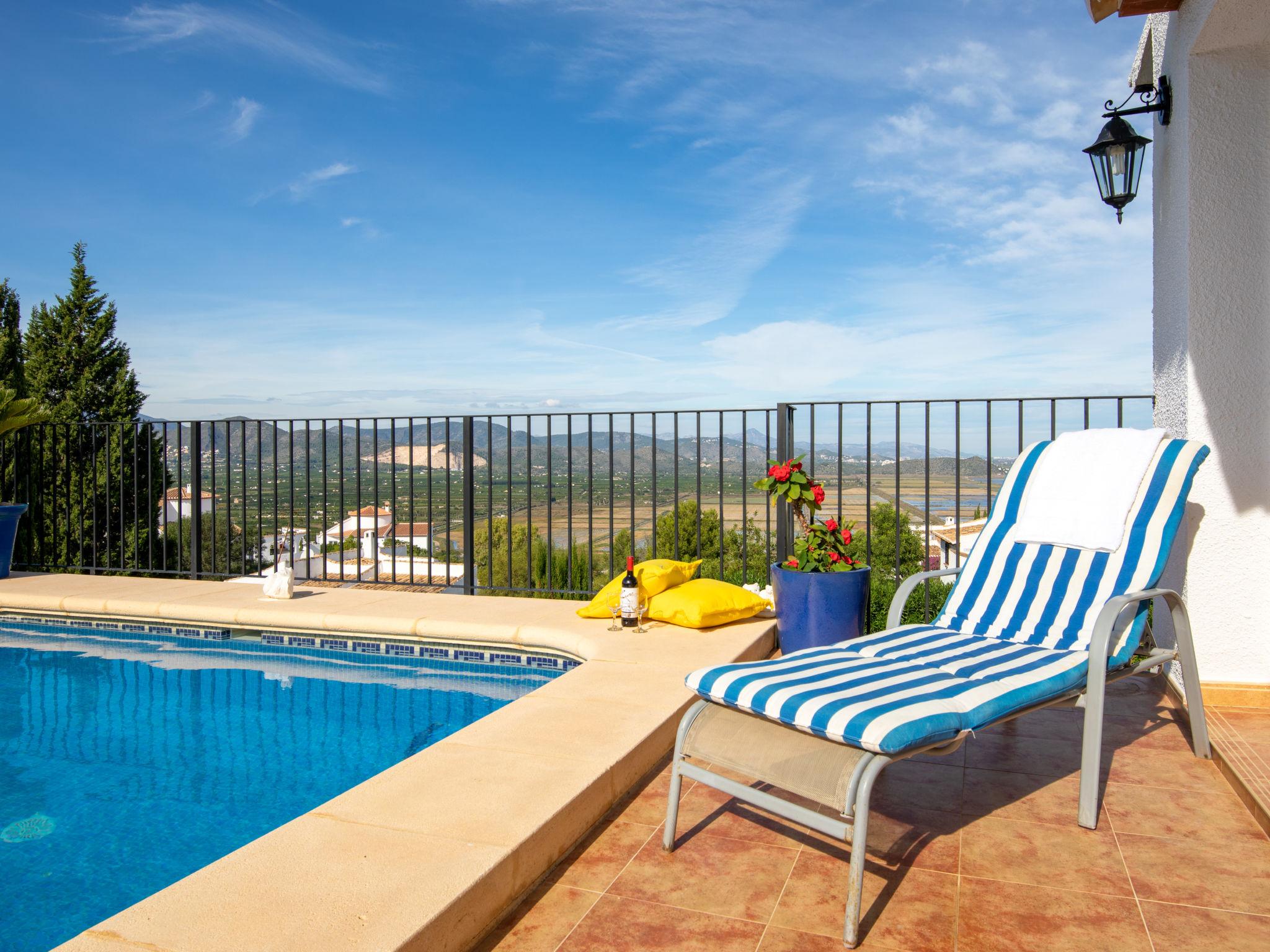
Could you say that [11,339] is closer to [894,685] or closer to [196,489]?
[196,489]

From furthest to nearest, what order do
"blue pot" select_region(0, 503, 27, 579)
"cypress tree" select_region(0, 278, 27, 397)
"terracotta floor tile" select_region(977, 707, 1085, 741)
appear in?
"cypress tree" select_region(0, 278, 27, 397)
"blue pot" select_region(0, 503, 27, 579)
"terracotta floor tile" select_region(977, 707, 1085, 741)

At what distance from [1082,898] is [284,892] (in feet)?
4.95

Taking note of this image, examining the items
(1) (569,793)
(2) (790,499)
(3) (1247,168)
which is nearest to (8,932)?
(1) (569,793)

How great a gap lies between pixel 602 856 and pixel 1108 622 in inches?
54.5

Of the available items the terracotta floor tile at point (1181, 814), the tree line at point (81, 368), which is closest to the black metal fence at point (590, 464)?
the terracotta floor tile at point (1181, 814)

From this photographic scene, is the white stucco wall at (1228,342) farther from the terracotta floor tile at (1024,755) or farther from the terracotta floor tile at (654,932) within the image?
the terracotta floor tile at (654,932)

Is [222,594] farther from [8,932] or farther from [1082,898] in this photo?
[1082,898]

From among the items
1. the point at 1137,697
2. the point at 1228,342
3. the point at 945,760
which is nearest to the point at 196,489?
the point at 945,760

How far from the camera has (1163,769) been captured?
88.7 inches

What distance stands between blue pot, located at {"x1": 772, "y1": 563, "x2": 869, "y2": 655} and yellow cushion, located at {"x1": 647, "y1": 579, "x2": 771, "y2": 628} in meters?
0.38

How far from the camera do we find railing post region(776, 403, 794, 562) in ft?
13.2

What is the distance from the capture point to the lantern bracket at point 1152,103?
119 inches

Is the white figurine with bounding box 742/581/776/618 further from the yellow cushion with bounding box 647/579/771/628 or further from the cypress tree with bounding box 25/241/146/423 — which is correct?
the cypress tree with bounding box 25/241/146/423

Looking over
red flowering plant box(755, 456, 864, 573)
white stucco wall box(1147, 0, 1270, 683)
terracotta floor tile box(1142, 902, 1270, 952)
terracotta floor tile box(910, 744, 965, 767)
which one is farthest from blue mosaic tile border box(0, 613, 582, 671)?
white stucco wall box(1147, 0, 1270, 683)
